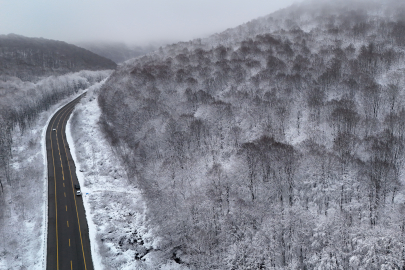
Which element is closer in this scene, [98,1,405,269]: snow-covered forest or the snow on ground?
[98,1,405,269]: snow-covered forest

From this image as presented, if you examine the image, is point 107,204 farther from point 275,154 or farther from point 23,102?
point 23,102

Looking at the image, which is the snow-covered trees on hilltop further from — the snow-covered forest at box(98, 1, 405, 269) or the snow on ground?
the snow-covered forest at box(98, 1, 405, 269)

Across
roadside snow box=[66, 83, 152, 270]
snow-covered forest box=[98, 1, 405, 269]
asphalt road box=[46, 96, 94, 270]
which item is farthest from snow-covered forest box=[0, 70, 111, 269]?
snow-covered forest box=[98, 1, 405, 269]

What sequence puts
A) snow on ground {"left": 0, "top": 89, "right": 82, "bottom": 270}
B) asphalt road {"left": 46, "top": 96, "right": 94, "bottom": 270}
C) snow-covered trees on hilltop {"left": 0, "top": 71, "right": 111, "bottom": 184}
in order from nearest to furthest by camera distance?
asphalt road {"left": 46, "top": 96, "right": 94, "bottom": 270}, snow on ground {"left": 0, "top": 89, "right": 82, "bottom": 270}, snow-covered trees on hilltop {"left": 0, "top": 71, "right": 111, "bottom": 184}

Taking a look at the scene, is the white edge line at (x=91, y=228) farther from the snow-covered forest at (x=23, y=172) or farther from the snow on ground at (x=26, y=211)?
the snow-covered forest at (x=23, y=172)

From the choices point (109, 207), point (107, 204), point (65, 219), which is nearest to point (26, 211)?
point (65, 219)

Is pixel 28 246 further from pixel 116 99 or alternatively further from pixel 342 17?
pixel 342 17

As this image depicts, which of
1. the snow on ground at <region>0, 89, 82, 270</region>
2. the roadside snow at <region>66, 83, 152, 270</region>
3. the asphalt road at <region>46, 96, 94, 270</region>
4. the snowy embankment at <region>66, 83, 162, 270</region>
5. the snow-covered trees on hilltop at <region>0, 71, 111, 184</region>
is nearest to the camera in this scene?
the asphalt road at <region>46, 96, 94, 270</region>

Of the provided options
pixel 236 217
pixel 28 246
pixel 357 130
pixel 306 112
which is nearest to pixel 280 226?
pixel 236 217
